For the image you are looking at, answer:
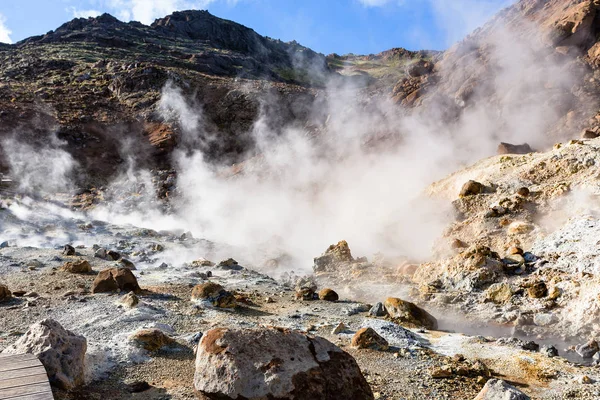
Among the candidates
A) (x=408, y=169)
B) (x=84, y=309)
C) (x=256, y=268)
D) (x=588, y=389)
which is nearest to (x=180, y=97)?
(x=408, y=169)

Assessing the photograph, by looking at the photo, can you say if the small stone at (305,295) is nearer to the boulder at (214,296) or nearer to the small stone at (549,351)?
the boulder at (214,296)

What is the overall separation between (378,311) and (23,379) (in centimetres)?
450

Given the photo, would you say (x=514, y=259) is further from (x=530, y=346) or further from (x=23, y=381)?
(x=23, y=381)

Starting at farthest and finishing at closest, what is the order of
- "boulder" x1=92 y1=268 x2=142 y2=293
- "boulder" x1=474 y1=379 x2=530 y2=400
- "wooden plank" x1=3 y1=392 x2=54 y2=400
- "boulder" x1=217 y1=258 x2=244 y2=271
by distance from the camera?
1. "boulder" x1=217 y1=258 x2=244 y2=271
2. "boulder" x1=92 y1=268 x2=142 y2=293
3. "boulder" x1=474 y1=379 x2=530 y2=400
4. "wooden plank" x1=3 y1=392 x2=54 y2=400

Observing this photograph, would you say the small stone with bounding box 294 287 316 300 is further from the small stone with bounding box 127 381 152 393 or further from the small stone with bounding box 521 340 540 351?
the small stone with bounding box 127 381 152 393

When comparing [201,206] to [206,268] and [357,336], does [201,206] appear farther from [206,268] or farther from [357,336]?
[357,336]

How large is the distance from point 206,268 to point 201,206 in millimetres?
6906

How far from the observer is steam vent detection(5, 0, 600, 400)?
3.66 m

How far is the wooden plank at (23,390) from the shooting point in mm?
2309

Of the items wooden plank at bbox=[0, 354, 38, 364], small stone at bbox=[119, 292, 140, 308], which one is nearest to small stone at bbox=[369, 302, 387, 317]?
small stone at bbox=[119, 292, 140, 308]

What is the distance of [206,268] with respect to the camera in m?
8.85

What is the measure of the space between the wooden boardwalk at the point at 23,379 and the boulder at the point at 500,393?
2757 millimetres

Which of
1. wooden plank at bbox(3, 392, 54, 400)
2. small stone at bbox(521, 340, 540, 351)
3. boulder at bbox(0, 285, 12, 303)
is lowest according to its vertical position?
small stone at bbox(521, 340, 540, 351)

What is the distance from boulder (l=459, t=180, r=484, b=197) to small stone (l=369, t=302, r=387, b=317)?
434cm
